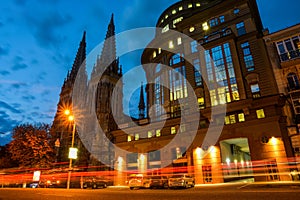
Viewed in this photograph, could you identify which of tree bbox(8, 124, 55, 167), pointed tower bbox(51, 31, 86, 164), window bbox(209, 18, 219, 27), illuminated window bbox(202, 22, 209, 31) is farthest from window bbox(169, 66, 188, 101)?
pointed tower bbox(51, 31, 86, 164)

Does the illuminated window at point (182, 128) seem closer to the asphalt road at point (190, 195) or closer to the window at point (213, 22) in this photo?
the asphalt road at point (190, 195)

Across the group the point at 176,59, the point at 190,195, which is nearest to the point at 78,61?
the point at 176,59

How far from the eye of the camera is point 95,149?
65938 mm

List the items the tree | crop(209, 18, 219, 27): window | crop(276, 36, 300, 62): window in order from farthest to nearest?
the tree < crop(209, 18, 219, 27): window < crop(276, 36, 300, 62): window

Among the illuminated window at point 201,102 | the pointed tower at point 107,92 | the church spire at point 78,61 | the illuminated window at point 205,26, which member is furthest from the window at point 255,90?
the church spire at point 78,61

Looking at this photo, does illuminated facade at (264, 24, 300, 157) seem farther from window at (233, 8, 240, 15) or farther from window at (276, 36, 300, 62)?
window at (233, 8, 240, 15)

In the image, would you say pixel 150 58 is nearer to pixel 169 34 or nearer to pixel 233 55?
pixel 169 34

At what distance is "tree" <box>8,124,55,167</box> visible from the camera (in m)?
41.7

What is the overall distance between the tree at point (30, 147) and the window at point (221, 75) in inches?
1361

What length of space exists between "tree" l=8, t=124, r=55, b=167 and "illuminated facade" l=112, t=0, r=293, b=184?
15.5 m

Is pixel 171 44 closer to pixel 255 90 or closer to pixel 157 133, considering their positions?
pixel 157 133

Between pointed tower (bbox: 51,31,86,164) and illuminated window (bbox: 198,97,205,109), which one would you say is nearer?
illuminated window (bbox: 198,97,205,109)

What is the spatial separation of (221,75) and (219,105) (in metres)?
6.18

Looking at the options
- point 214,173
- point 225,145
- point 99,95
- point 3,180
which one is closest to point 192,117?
point 225,145
